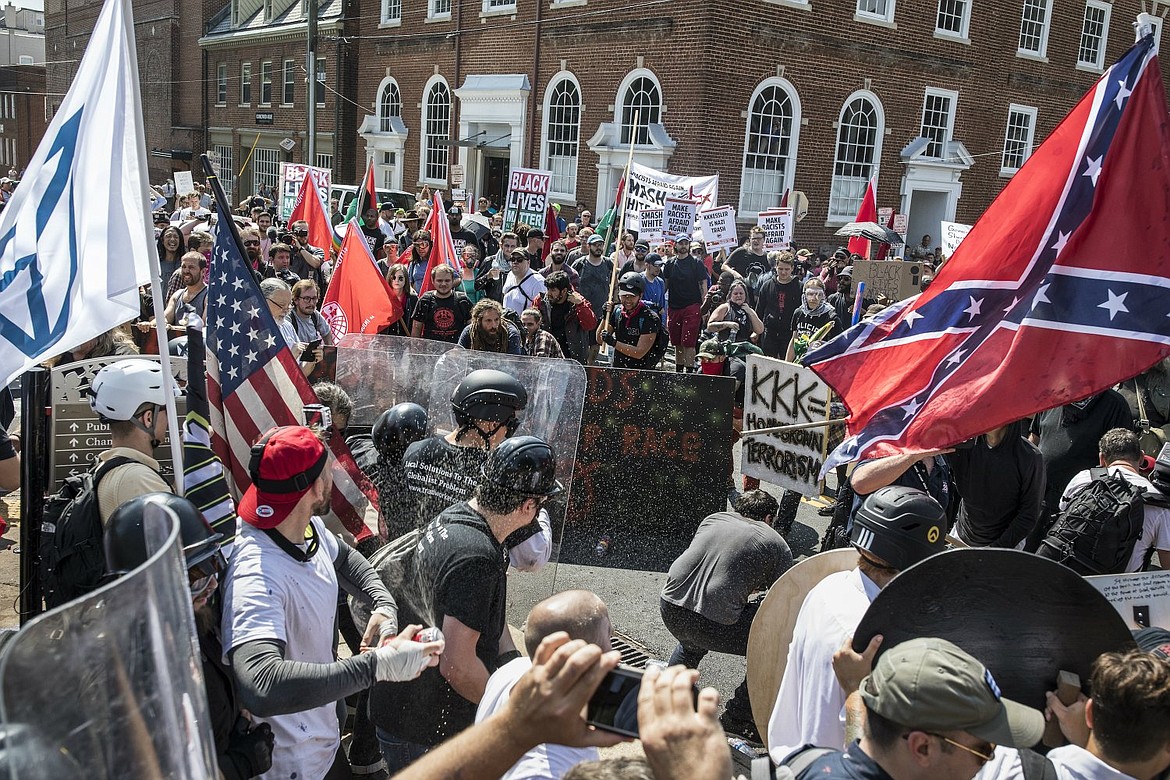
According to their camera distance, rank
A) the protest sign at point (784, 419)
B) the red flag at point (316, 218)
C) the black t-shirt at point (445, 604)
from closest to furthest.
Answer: the black t-shirt at point (445, 604) → the protest sign at point (784, 419) → the red flag at point (316, 218)

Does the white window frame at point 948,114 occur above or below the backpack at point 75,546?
above

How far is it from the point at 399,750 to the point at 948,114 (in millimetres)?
23808

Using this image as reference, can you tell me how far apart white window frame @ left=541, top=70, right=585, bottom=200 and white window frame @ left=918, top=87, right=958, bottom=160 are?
826 centimetres

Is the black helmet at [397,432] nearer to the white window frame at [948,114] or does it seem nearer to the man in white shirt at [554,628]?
the man in white shirt at [554,628]

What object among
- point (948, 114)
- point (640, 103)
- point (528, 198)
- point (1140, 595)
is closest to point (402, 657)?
point (1140, 595)

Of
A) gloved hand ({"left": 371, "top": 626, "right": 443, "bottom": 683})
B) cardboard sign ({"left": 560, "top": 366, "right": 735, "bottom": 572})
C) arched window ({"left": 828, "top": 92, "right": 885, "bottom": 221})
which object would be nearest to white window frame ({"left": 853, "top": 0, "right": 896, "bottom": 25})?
arched window ({"left": 828, "top": 92, "right": 885, "bottom": 221})

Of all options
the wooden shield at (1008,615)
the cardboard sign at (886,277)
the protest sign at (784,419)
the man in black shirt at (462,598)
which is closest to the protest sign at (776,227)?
the cardboard sign at (886,277)

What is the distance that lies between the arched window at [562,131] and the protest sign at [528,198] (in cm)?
686

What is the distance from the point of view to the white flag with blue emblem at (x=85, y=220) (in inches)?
122

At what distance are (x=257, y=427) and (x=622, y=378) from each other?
283 centimetres

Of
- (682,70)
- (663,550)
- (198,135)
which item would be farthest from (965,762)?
(198,135)

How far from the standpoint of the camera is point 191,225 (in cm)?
1295

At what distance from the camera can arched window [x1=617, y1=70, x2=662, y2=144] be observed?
65.7 ft

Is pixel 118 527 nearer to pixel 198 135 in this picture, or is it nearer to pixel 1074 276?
pixel 1074 276
